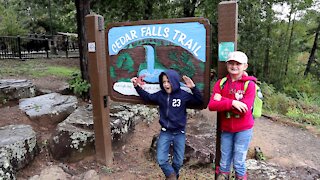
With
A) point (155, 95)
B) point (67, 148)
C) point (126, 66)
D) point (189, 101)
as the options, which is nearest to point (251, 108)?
point (189, 101)

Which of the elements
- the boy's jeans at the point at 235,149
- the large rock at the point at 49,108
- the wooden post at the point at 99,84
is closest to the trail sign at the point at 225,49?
the boy's jeans at the point at 235,149

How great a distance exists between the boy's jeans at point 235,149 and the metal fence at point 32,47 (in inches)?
472

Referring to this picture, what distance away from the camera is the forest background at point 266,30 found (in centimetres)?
976

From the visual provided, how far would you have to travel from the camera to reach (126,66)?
10.5 feet

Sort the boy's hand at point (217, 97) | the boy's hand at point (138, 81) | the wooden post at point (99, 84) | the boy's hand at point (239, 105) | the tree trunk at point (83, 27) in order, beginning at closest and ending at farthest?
the boy's hand at point (239, 105) < the boy's hand at point (217, 97) < the boy's hand at point (138, 81) < the wooden post at point (99, 84) < the tree trunk at point (83, 27)

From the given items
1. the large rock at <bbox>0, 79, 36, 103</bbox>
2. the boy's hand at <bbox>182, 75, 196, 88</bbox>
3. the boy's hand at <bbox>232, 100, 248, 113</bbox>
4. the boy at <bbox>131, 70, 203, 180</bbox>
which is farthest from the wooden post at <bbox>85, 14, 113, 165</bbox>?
the large rock at <bbox>0, 79, 36, 103</bbox>

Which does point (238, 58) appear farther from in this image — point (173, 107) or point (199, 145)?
point (199, 145)

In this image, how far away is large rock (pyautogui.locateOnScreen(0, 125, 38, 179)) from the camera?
2914 mm

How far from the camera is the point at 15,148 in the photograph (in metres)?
3.19

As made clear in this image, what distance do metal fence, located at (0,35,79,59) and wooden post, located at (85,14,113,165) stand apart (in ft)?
34.5

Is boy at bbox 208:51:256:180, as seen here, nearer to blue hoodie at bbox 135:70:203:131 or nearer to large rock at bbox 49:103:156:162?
blue hoodie at bbox 135:70:203:131

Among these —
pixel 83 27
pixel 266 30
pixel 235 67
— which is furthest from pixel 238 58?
pixel 266 30

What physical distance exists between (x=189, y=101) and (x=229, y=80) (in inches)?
18.2

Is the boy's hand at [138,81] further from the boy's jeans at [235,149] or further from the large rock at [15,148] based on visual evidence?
the large rock at [15,148]
